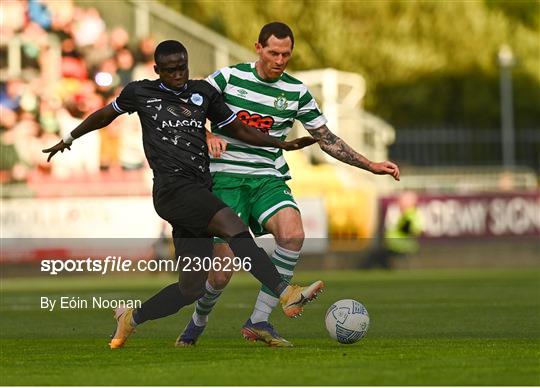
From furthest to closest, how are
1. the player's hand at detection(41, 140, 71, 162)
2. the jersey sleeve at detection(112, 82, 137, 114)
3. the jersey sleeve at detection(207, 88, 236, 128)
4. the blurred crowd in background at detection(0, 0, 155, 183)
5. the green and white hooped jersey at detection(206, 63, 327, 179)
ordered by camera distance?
the blurred crowd in background at detection(0, 0, 155, 183) < the green and white hooped jersey at detection(206, 63, 327, 179) < the player's hand at detection(41, 140, 71, 162) < the jersey sleeve at detection(207, 88, 236, 128) < the jersey sleeve at detection(112, 82, 137, 114)

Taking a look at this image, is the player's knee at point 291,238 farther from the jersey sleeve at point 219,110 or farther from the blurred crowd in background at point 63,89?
the blurred crowd in background at point 63,89

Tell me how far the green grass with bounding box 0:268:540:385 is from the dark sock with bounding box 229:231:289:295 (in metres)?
0.46

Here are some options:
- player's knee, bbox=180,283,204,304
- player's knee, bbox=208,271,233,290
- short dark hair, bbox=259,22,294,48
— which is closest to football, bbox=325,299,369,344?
player's knee, bbox=208,271,233,290

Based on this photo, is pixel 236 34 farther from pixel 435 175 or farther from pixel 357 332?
pixel 357 332

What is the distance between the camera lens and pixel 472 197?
104 ft

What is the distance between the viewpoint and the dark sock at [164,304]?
34.2ft

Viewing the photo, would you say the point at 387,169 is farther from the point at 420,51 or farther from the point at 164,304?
the point at 420,51

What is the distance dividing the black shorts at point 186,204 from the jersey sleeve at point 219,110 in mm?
539

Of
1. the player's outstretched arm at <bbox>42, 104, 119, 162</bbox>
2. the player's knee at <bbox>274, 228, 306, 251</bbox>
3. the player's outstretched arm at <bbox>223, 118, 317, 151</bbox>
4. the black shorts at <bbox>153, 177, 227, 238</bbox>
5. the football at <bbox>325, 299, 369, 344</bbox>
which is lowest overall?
the football at <bbox>325, 299, 369, 344</bbox>

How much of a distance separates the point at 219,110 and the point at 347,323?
174 centimetres

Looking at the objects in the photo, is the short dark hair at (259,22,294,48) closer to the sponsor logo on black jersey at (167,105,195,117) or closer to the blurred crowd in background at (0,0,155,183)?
the sponsor logo on black jersey at (167,105,195,117)

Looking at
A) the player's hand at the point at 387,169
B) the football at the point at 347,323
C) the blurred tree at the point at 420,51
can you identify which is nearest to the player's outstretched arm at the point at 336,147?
the player's hand at the point at 387,169

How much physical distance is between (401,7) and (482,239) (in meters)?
15.4

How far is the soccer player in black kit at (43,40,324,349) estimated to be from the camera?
1004cm
